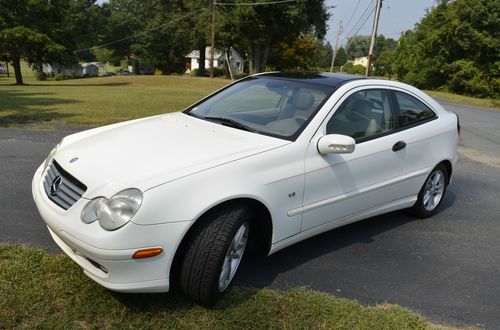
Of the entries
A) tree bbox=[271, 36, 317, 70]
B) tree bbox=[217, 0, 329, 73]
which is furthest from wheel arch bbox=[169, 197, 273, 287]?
tree bbox=[271, 36, 317, 70]

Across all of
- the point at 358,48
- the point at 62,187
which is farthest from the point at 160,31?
the point at 358,48

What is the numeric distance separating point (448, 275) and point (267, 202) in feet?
6.21

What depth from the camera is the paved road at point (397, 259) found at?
133 inches

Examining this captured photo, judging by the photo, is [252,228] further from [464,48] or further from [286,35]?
[286,35]

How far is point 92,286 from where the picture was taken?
3.08 meters

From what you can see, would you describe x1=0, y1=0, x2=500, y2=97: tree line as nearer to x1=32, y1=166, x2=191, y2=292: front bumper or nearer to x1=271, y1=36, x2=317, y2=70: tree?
x1=271, y1=36, x2=317, y2=70: tree

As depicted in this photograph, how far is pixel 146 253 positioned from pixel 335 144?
5.35 feet

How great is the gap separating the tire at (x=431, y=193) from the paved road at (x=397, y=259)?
5.1 inches

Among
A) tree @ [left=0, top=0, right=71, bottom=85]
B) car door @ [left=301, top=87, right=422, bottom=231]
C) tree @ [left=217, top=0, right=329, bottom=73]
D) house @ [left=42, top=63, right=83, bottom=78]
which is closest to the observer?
car door @ [left=301, top=87, right=422, bottom=231]

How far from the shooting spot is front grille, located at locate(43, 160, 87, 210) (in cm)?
279

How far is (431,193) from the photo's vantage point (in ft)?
16.5

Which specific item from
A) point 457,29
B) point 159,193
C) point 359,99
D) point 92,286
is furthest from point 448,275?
point 457,29

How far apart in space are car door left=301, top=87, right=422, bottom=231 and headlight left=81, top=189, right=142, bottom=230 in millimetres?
1367

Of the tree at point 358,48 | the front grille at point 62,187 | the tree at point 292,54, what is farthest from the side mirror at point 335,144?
the tree at point 358,48
